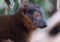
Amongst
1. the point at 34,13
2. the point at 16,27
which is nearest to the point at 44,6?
the point at 34,13

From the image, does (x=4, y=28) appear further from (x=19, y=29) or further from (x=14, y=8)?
(x=14, y=8)

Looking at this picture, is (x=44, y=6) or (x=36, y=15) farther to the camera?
(x=44, y=6)

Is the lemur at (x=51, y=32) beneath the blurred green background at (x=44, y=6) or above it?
beneath

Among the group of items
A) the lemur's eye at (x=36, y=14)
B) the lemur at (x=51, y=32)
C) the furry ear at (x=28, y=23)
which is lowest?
the lemur at (x=51, y=32)

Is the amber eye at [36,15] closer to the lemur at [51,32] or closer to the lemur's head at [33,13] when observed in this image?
the lemur's head at [33,13]

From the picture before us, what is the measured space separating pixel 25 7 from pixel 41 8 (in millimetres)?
137

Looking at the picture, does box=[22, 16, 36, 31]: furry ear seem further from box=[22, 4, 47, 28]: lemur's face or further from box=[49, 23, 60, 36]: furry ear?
box=[49, 23, 60, 36]: furry ear

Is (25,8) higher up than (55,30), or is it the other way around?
(25,8)

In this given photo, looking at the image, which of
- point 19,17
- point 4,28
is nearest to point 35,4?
point 19,17

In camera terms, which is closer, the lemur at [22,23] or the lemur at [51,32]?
the lemur at [22,23]

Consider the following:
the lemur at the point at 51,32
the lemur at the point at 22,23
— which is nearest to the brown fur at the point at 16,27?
the lemur at the point at 22,23

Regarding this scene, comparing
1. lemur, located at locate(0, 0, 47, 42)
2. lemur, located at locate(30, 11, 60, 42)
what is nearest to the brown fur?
lemur, located at locate(0, 0, 47, 42)

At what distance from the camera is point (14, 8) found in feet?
4.30

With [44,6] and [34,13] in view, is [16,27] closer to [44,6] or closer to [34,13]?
[34,13]
